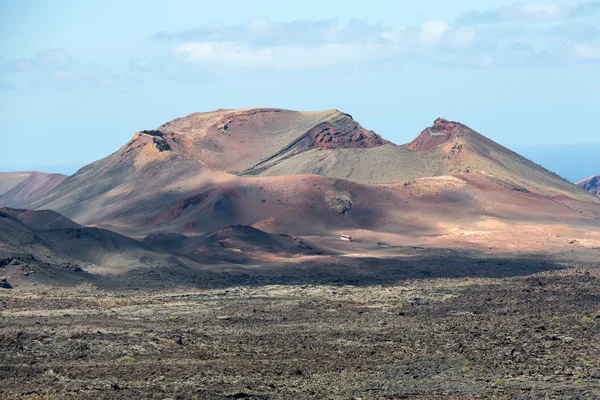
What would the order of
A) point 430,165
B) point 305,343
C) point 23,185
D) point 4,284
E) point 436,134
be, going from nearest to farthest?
point 305,343 < point 4,284 < point 430,165 < point 436,134 < point 23,185

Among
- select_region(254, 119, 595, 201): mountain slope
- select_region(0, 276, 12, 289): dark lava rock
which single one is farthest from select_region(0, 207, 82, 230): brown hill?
select_region(254, 119, 595, 201): mountain slope

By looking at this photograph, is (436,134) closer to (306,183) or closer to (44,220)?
(306,183)

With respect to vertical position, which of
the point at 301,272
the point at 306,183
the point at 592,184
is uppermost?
the point at 592,184

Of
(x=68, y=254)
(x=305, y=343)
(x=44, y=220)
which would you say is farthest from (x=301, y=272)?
(x=305, y=343)

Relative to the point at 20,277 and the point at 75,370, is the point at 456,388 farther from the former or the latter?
the point at 20,277

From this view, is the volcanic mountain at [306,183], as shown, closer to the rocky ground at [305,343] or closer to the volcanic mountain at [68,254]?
the volcanic mountain at [68,254]

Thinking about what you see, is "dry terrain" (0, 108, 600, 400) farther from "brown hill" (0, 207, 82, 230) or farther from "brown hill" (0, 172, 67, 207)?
"brown hill" (0, 172, 67, 207)
